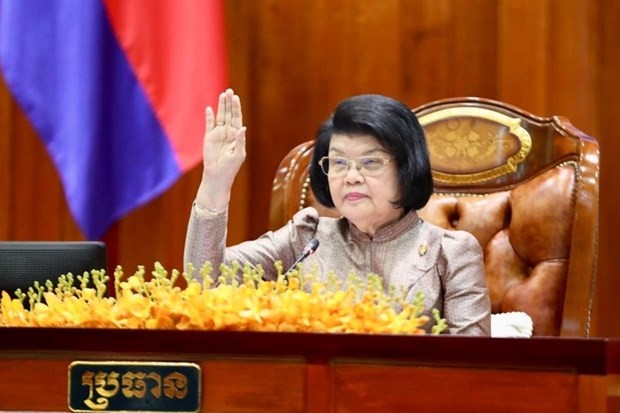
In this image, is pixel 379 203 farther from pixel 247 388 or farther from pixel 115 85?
pixel 115 85

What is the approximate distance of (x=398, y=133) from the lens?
239 cm

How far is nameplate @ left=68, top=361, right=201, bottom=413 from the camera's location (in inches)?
59.0

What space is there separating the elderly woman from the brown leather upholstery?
236 mm

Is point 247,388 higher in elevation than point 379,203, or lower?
lower

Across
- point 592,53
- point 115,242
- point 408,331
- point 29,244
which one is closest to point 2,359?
point 29,244

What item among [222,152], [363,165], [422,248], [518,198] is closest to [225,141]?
[222,152]

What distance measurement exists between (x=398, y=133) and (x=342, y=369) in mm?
1012

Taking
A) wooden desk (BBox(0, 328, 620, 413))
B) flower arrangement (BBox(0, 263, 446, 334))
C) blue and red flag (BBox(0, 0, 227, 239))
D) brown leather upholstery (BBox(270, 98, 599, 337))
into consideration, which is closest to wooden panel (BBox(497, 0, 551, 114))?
brown leather upholstery (BBox(270, 98, 599, 337))

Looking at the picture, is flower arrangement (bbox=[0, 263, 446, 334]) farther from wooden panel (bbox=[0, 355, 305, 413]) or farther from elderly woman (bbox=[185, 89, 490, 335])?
elderly woman (bbox=[185, 89, 490, 335])

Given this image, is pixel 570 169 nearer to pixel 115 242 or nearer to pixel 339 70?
pixel 339 70

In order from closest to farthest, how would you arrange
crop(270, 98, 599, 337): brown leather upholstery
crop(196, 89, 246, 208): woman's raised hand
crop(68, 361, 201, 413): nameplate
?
crop(68, 361, 201, 413): nameplate → crop(196, 89, 246, 208): woman's raised hand → crop(270, 98, 599, 337): brown leather upholstery

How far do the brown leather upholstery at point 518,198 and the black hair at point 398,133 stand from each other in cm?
31

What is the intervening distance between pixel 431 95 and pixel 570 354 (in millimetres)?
2087

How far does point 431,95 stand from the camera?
340cm
